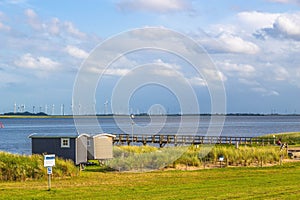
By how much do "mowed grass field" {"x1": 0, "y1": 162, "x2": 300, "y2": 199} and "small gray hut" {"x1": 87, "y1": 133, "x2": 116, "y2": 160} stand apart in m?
11.0

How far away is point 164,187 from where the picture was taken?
21891 mm

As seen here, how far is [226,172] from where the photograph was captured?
96.0 ft

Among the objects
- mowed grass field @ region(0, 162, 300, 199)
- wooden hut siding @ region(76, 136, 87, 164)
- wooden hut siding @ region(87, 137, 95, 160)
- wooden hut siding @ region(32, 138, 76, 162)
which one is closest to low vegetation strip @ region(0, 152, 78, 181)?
mowed grass field @ region(0, 162, 300, 199)

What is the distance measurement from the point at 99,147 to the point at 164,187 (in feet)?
60.1

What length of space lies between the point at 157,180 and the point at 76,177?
459 cm

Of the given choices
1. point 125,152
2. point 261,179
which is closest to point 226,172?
point 261,179

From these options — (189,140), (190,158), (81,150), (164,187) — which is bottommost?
(164,187)

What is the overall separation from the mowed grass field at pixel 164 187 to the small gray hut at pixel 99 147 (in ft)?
36.0

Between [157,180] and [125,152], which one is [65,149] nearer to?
[125,152]

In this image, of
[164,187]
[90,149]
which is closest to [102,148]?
[90,149]

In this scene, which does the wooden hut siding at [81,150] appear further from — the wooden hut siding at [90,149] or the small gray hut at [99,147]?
the small gray hut at [99,147]

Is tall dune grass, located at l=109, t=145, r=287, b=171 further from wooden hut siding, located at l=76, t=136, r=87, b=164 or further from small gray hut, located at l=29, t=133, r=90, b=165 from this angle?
small gray hut, located at l=29, t=133, r=90, b=165

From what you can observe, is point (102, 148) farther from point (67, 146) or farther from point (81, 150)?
point (67, 146)

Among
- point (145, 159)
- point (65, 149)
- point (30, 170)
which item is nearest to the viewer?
point (30, 170)
